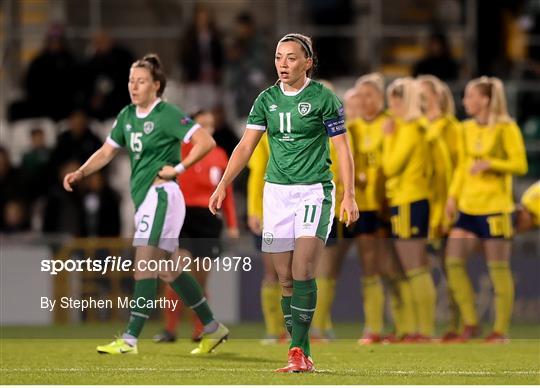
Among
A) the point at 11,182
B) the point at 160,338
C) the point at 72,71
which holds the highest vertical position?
the point at 72,71

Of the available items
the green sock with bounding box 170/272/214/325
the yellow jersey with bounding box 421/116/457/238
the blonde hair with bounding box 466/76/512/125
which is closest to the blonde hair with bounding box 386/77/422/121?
the yellow jersey with bounding box 421/116/457/238

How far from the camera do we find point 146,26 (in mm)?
20984

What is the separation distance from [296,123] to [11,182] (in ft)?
32.5

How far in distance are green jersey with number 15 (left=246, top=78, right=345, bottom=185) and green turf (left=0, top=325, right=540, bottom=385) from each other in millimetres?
1262

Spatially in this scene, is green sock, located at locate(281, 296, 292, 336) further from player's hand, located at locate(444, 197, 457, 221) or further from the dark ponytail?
player's hand, located at locate(444, 197, 457, 221)

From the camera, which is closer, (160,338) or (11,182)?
(160,338)

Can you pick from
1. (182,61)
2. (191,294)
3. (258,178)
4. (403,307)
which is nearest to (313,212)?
(191,294)

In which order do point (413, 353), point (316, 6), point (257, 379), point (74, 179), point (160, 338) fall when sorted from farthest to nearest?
1. point (316, 6)
2. point (160, 338)
3. point (413, 353)
4. point (74, 179)
5. point (257, 379)

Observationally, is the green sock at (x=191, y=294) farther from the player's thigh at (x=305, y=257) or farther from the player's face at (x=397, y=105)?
the player's face at (x=397, y=105)

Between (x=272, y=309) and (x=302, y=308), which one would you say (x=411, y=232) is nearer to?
(x=272, y=309)

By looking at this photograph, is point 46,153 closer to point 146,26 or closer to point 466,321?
point 146,26

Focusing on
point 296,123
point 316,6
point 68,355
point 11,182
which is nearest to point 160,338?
point 68,355

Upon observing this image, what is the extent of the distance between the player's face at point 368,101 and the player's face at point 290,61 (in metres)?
4.05

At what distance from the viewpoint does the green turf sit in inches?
354
